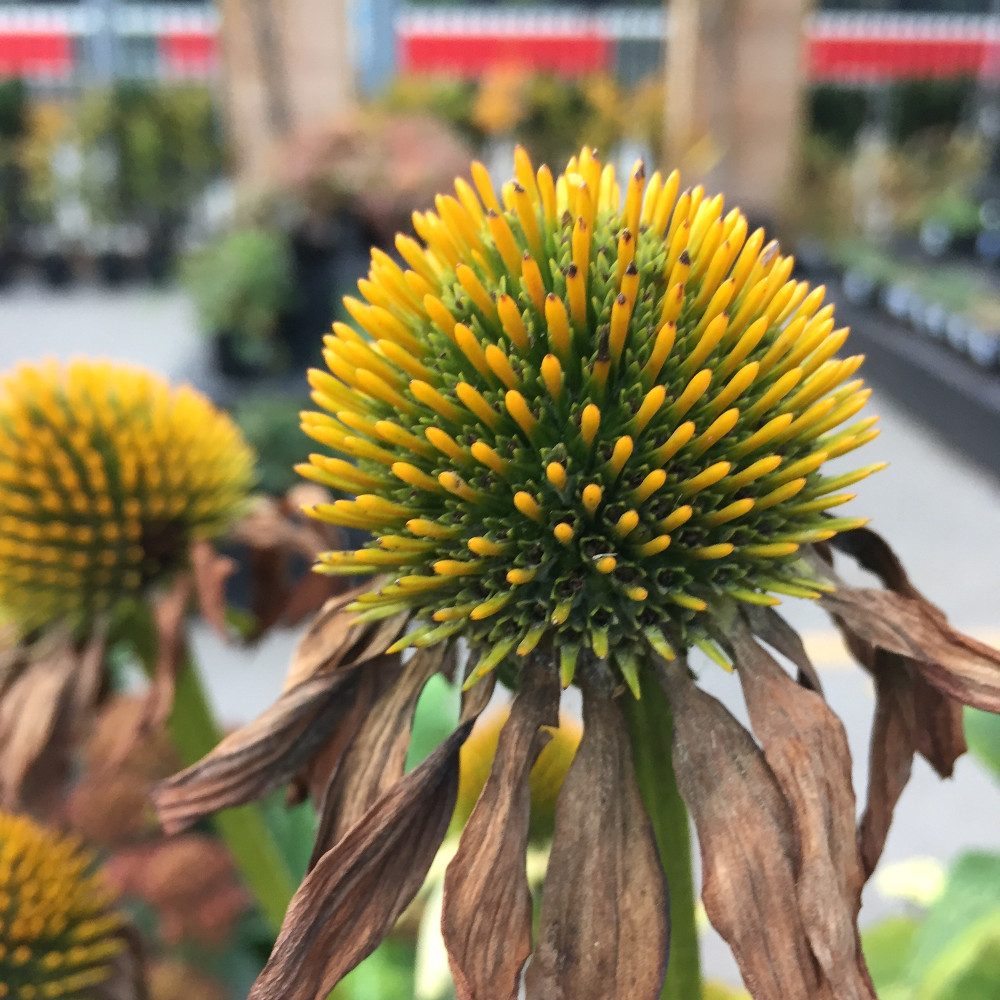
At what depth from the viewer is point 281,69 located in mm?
3414

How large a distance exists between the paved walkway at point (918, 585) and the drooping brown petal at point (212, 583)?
13.4 inches

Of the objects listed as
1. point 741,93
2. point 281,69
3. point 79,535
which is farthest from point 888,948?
point 741,93

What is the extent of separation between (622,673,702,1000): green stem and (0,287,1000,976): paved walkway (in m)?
0.05

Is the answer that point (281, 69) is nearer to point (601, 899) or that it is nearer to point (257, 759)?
point (257, 759)

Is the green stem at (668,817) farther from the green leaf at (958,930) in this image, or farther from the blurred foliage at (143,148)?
the blurred foliage at (143,148)

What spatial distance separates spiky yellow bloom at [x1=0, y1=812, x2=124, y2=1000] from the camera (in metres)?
0.56

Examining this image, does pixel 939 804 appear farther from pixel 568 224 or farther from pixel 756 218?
pixel 756 218

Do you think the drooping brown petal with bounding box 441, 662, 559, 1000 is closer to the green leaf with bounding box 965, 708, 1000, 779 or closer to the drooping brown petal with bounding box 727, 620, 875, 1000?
the drooping brown petal with bounding box 727, 620, 875, 1000

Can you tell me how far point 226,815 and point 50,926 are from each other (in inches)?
4.6

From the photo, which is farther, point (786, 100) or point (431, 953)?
point (786, 100)

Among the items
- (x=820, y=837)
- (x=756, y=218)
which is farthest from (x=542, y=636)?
(x=756, y=218)

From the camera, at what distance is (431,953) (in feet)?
2.11

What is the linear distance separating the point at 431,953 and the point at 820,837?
1.31 feet

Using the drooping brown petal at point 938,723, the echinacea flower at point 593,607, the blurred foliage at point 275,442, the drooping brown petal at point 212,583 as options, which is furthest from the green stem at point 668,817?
the blurred foliage at point 275,442
